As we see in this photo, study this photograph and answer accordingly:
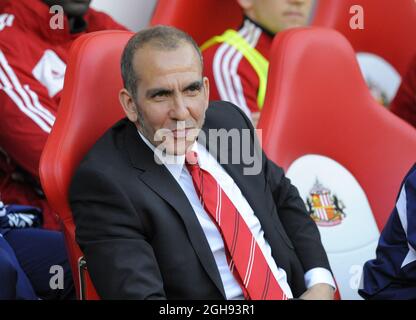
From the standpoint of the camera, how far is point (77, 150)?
176 centimetres

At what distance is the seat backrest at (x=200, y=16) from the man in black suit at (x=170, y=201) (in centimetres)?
114

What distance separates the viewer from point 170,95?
1.67 m

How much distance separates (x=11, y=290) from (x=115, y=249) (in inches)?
11.6

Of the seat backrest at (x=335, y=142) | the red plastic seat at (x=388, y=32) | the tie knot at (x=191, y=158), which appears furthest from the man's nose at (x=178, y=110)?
the red plastic seat at (x=388, y=32)

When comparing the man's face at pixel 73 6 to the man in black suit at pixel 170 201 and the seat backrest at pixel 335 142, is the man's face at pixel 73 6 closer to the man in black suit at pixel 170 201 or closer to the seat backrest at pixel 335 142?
the seat backrest at pixel 335 142

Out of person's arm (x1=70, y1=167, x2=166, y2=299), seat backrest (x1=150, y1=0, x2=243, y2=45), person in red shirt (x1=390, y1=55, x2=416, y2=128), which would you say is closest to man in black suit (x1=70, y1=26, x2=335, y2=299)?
person's arm (x1=70, y1=167, x2=166, y2=299)

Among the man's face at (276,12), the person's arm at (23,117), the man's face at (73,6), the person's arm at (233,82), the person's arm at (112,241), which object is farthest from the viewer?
the man's face at (276,12)

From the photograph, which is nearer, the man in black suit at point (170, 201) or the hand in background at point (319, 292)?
the man in black suit at point (170, 201)

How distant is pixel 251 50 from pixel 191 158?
3.55ft

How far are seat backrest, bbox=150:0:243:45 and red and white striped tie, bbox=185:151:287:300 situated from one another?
4.15ft

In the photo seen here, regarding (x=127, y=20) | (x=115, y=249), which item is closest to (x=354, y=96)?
(x=115, y=249)

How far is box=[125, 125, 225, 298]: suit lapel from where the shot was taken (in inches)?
64.2

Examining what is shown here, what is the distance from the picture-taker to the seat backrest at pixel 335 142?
2107 mm

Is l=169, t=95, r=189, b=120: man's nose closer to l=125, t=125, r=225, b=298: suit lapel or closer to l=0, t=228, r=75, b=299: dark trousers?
l=125, t=125, r=225, b=298: suit lapel
